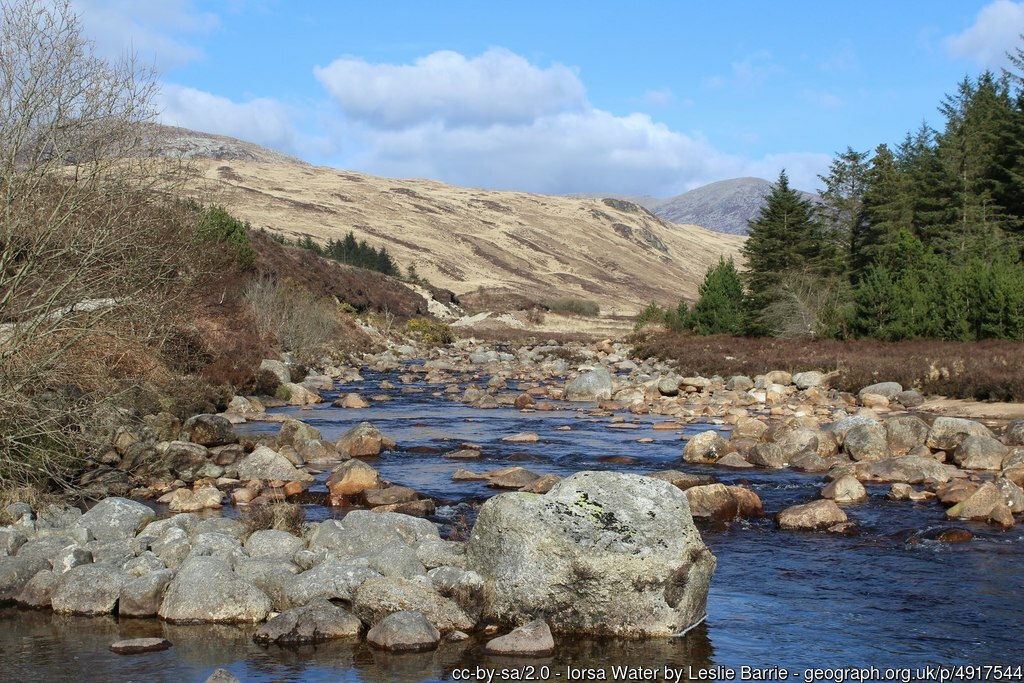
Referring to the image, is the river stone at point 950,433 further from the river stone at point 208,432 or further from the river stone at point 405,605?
the river stone at point 208,432

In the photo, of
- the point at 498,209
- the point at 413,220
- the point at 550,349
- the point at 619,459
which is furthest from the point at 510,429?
the point at 498,209

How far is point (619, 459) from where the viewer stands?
1698cm

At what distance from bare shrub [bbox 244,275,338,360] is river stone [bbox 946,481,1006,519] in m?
27.2

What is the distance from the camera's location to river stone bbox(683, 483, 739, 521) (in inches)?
476

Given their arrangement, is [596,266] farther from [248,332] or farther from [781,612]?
[781,612]

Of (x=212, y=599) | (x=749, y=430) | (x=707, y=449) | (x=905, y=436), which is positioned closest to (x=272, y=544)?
(x=212, y=599)

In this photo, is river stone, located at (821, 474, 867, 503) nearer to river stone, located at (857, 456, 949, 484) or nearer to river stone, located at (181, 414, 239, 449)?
river stone, located at (857, 456, 949, 484)

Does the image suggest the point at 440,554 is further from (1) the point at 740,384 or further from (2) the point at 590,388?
(1) the point at 740,384

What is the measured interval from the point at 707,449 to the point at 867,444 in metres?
2.75

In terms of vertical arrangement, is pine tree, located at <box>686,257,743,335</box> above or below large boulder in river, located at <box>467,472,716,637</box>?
above

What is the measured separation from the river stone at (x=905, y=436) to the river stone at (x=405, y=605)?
11.3m

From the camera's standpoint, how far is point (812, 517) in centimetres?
1170

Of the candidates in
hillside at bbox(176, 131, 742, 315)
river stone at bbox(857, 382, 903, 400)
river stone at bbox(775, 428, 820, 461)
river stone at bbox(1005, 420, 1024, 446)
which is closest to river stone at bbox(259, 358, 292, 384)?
river stone at bbox(775, 428, 820, 461)

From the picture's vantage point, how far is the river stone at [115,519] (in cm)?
1037
